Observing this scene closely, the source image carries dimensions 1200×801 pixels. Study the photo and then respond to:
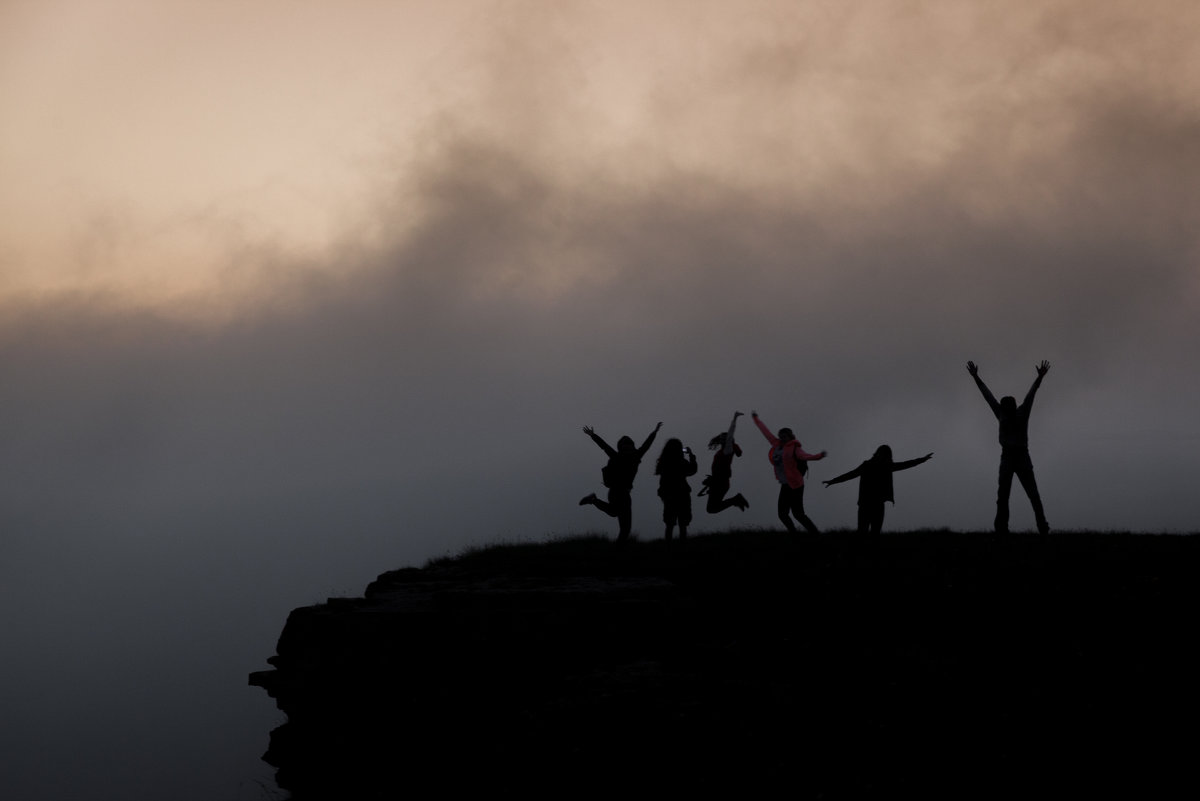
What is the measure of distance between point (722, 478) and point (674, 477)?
1.61 meters

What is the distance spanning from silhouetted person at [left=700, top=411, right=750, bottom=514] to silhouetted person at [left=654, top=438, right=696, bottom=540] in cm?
110

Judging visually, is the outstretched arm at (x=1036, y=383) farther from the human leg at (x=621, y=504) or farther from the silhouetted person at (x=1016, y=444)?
the human leg at (x=621, y=504)

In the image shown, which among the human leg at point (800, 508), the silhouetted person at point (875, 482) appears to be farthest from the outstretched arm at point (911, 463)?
the human leg at point (800, 508)

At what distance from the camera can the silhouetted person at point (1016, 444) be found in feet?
60.5

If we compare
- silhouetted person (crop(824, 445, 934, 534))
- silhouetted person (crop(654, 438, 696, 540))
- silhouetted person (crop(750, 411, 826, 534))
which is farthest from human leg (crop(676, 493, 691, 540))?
silhouetted person (crop(824, 445, 934, 534))

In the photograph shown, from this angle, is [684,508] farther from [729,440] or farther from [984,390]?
[984,390]

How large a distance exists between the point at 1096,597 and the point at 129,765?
153 meters

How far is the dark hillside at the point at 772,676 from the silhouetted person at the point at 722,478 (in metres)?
4.10

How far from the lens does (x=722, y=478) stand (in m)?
22.6

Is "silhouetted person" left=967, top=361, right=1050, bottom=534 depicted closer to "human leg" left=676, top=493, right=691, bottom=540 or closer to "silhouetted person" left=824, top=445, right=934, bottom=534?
"silhouetted person" left=824, top=445, right=934, bottom=534

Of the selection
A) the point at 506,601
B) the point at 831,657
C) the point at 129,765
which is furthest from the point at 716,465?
the point at 129,765

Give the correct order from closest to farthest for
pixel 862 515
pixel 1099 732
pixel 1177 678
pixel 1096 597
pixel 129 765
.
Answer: pixel 1099 732
pixel 1177 678
pixel 1096 597
pixel 862 515
pixel 129 765

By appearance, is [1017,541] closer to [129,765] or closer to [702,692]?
[702,692]

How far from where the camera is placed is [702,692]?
37.4 feet
